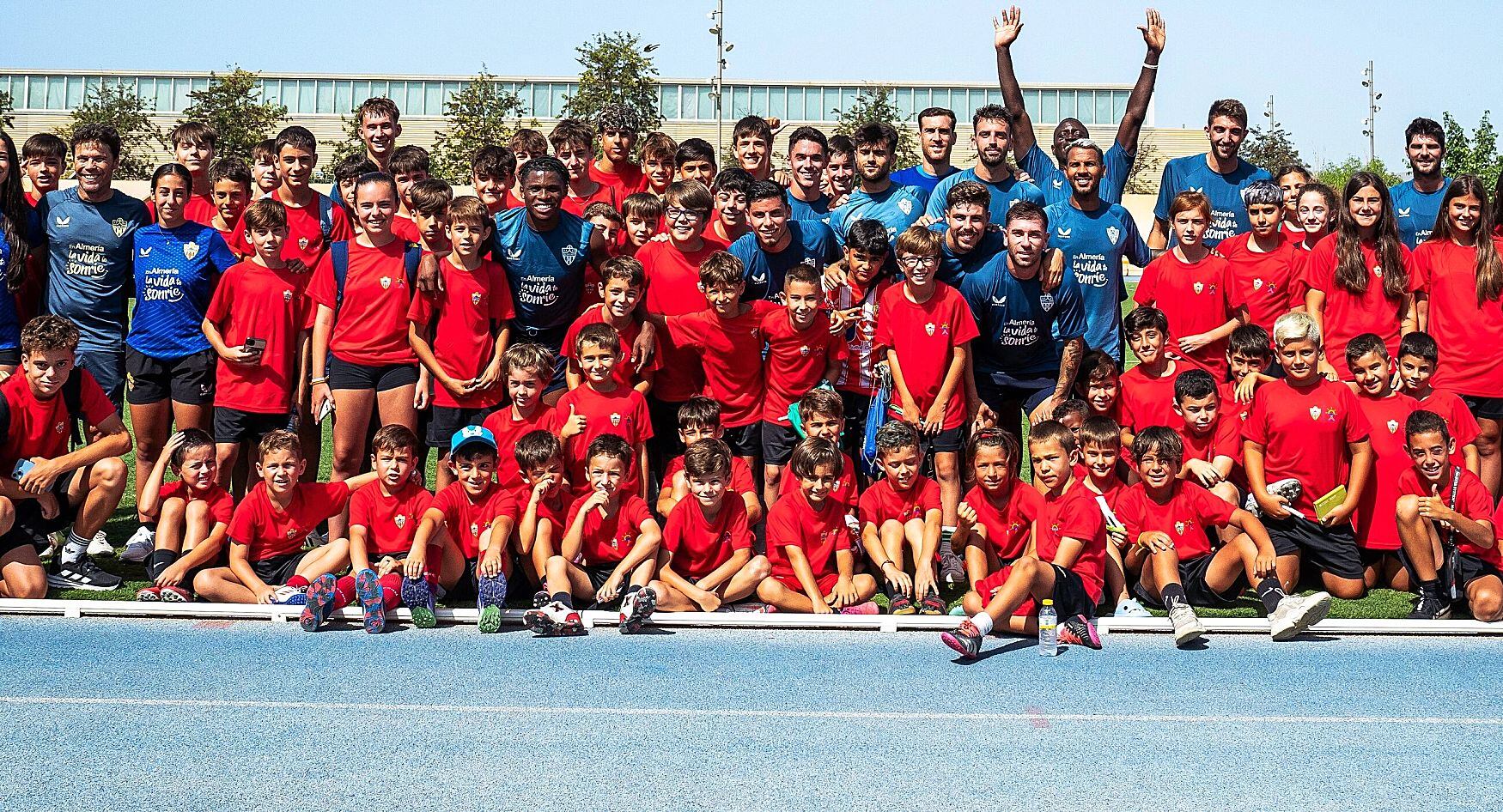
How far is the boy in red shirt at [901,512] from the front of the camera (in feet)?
23.0

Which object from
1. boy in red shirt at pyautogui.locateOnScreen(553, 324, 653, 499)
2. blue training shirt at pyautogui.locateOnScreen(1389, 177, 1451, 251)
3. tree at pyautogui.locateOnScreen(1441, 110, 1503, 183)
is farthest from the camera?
tree at pyautogui.locateOnScreen(1441, 110, 1503, 183)

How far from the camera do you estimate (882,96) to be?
129 feet

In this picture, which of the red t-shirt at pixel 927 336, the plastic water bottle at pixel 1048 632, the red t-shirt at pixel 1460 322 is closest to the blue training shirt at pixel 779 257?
the red t-shirt at pixel 927 336

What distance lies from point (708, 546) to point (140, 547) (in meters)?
3.12

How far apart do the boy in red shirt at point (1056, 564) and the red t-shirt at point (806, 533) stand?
889 mm

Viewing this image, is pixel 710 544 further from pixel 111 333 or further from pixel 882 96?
pixel 882 96

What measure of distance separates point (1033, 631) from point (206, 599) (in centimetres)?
398

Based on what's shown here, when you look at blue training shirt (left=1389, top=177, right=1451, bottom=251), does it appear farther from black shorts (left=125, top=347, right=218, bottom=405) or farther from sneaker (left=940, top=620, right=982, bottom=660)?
black shorts (left=125, top=347, right=218, bottom=405)

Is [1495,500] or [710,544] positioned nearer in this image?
[710,544]

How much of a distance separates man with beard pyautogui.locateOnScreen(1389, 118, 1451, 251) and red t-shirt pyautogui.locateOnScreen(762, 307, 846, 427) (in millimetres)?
3844

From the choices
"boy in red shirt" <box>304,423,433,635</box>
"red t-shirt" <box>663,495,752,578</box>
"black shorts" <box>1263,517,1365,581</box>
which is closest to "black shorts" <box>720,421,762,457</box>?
"red t-shirt" <box>663,495,752,578</box>

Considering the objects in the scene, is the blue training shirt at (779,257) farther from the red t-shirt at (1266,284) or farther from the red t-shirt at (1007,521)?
the red t-shirt at (1266,284)

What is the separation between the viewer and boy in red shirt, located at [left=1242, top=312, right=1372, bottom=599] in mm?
7238

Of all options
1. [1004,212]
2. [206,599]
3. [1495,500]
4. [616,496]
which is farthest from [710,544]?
[1495,500]
